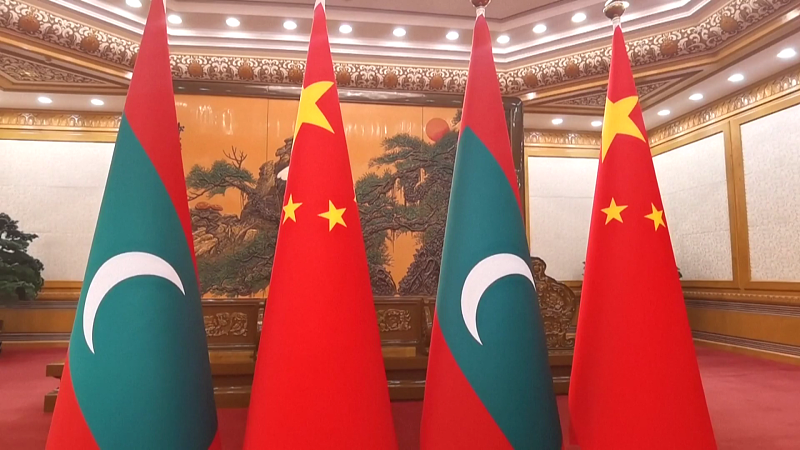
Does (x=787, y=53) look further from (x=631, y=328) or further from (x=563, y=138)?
(x=631, y=328)

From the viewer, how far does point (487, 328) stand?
103cm

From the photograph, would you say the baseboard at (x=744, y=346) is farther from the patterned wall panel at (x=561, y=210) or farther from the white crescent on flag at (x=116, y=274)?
the white crescent on flag at (x=116, y=274)

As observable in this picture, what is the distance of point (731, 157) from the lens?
5320 millimetres

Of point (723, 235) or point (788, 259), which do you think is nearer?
point (788, 259)

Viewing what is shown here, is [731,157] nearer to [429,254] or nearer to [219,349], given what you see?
[429,254]

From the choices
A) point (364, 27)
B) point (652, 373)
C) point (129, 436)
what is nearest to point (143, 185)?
point (129, 436)

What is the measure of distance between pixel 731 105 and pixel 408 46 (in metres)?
3.76

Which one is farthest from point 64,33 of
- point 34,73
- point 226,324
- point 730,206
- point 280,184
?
point 730,206

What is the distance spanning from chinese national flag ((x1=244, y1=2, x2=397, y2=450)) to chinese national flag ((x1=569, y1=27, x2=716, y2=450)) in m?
0.47

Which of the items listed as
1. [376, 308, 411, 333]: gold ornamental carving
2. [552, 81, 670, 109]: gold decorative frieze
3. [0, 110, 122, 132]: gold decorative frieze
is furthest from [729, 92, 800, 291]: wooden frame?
[0, 110, 122, 132]: gold decorative frieze

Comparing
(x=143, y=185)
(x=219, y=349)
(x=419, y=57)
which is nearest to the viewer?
(x=143, y=185)

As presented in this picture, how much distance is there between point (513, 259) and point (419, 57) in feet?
14.4

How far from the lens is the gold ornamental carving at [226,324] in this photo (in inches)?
117

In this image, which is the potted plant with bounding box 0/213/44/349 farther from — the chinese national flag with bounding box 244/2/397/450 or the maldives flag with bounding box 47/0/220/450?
the chinese national flag with bounding box 244/2/397/450
